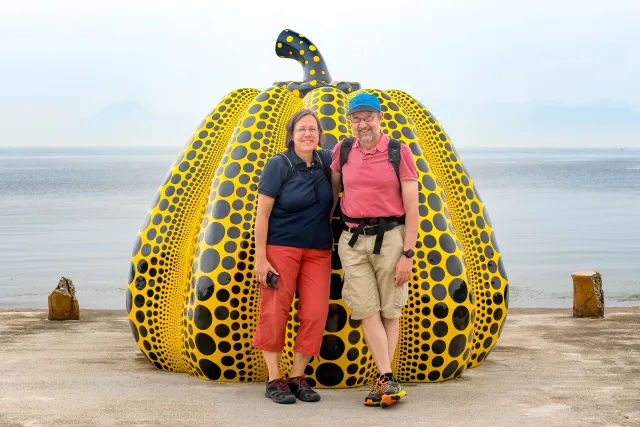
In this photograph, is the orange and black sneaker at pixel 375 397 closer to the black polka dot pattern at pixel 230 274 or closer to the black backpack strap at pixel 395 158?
the black polka dot pattern at pixel 230 274

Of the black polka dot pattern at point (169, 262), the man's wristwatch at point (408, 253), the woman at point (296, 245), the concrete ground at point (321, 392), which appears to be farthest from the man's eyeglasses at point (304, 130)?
the concrete ground at point (321, 392)

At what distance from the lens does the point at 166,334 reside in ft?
23.4

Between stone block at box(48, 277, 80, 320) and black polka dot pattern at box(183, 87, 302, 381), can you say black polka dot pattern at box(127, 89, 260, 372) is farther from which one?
stone block at box(48, 277, 80, 320)

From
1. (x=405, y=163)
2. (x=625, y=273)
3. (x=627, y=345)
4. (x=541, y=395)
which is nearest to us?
(x=405, y=163)

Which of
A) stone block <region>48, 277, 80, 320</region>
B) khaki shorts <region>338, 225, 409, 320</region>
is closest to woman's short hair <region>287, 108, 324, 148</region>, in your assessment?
khaki shorts <region>338, 225, 409, 320</region>

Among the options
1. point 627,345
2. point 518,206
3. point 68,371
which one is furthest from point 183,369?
point 518,206

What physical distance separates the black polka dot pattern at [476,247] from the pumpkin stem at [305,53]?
111 cm

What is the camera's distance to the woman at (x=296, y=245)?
6.07 m

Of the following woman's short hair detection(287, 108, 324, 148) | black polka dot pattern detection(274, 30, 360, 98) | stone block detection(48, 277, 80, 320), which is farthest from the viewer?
stone block detection(48, 277, 80, 320)

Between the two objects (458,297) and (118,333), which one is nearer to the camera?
(458,297)

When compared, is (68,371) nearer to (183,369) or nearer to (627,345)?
(183,369)

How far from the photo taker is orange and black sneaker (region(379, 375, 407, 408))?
6008 mm

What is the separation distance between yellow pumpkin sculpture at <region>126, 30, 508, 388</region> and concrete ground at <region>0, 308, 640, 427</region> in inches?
7.7

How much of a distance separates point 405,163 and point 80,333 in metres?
4.27
